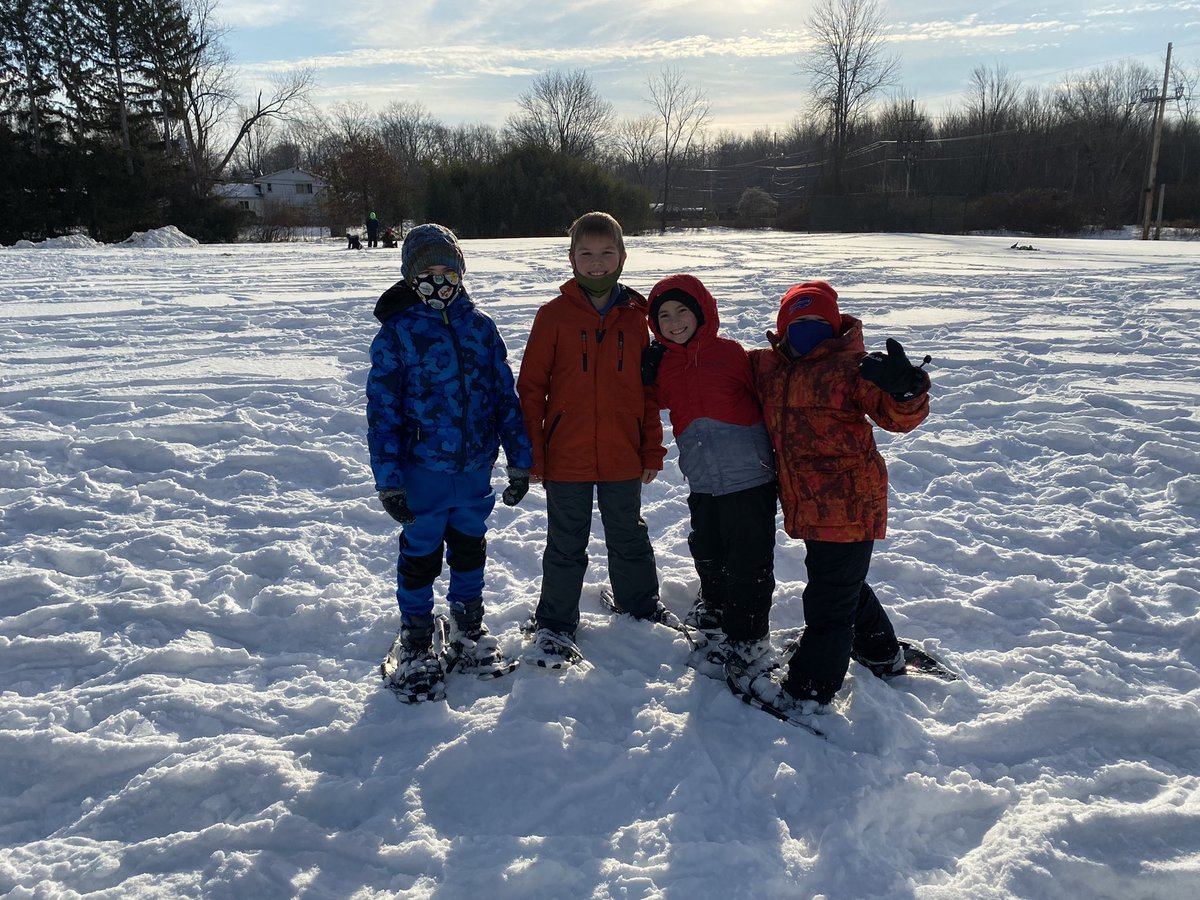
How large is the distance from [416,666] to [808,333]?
1738 millimetres

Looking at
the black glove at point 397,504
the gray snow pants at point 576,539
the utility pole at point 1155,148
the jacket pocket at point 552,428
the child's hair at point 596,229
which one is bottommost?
the gray snow pants at point 576,539

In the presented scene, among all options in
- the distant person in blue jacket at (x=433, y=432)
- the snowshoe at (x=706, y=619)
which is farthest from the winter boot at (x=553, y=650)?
the snowshoe at (x=706, y=619)

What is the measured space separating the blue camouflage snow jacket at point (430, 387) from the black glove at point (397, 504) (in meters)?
0.02

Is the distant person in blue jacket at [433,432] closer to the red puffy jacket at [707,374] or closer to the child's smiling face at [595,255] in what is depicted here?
the child's smiling face at [595,255]

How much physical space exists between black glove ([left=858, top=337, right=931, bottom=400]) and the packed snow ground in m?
1.08

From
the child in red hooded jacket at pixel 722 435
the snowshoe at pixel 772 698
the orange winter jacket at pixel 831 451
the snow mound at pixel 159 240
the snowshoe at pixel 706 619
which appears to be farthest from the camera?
the snow mound at pixel 159 240

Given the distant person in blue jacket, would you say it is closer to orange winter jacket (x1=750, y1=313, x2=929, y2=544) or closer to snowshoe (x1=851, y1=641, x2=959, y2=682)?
orange winter jacket (x1=750, y1=313, x2=929, y2=544)

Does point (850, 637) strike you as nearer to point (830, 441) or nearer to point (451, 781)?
point (830, 441)

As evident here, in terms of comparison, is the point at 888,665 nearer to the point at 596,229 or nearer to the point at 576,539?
the point at 576,539

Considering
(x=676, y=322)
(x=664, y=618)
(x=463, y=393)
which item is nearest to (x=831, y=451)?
(x=676, y=322)

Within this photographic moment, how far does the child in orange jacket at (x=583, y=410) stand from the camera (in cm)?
269

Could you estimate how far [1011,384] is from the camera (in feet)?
20.3

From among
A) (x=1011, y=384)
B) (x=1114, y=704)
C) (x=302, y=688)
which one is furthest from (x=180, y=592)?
(x=1011, y=384)

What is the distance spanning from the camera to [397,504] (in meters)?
2.46
